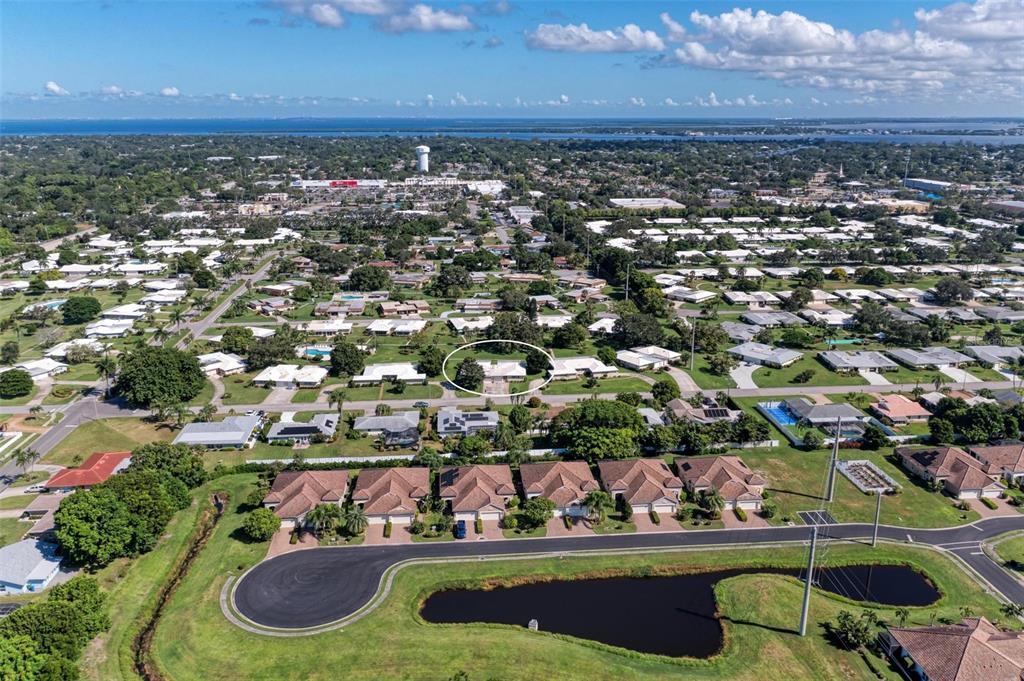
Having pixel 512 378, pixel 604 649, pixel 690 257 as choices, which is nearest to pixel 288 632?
pixel 604 649

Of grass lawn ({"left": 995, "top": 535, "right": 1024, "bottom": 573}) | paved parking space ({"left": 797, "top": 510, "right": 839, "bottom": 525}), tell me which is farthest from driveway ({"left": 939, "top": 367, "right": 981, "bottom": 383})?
paved parking space ({"left": 797, "top": 510, "right": 839, "bottom": 525})

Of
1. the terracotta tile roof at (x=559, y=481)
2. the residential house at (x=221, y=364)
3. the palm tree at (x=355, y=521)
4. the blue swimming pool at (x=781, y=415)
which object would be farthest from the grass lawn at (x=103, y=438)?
the blue swimming pool at (x=781, y=415)

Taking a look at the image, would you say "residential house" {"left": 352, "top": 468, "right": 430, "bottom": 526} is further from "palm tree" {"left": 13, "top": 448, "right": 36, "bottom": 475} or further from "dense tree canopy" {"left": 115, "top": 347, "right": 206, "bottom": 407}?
"palm tree" {"left": 13, "top": 448, "right": 36, "bottom": 475}

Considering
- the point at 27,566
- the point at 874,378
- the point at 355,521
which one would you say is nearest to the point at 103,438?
the point at 27,566

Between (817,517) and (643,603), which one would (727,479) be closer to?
→ (817,517)

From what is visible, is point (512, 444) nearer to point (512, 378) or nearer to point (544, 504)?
point (544, 504)

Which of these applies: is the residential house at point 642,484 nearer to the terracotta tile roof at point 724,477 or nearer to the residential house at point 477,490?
the terracotta tile roof at point 724,477
